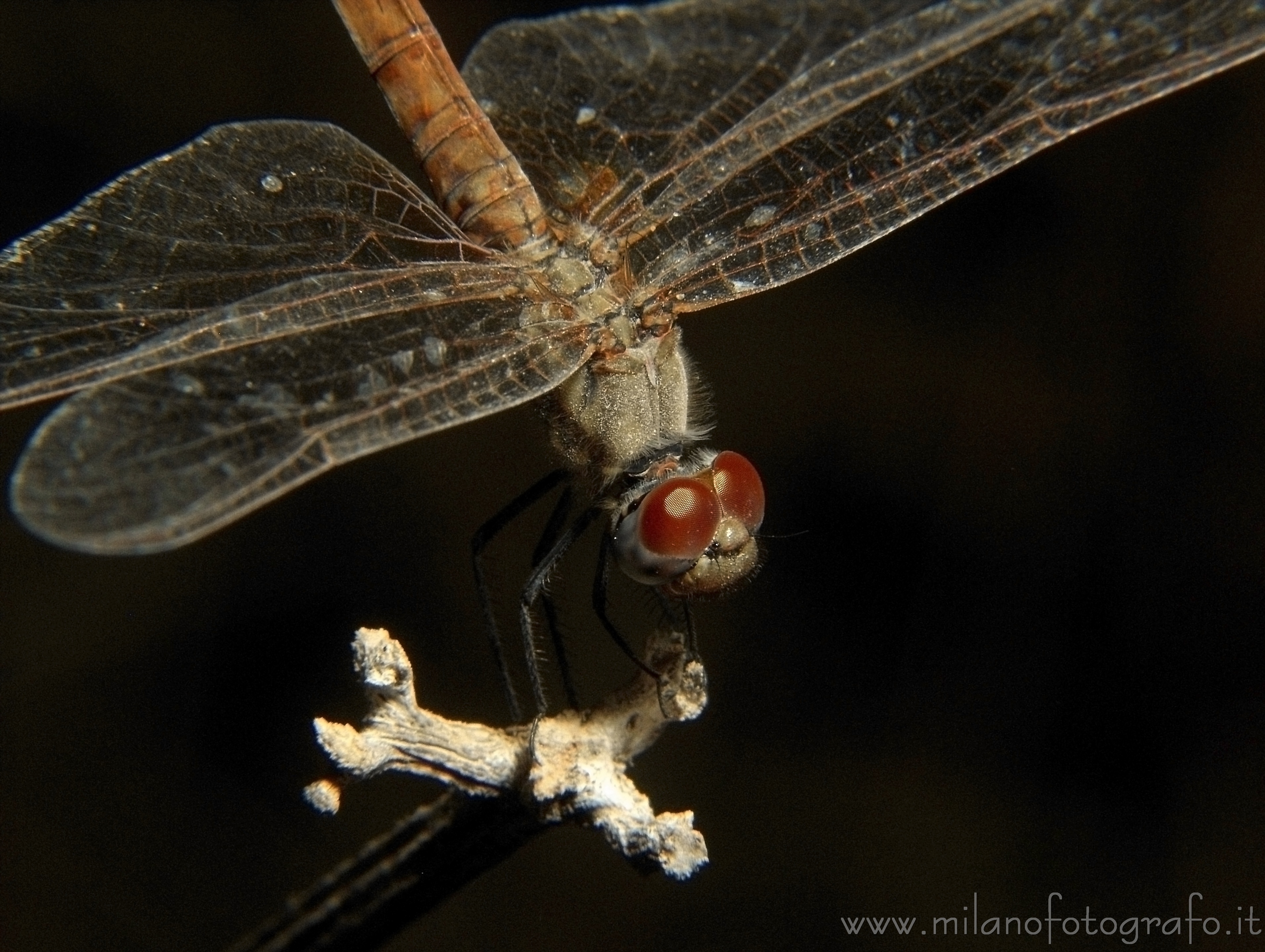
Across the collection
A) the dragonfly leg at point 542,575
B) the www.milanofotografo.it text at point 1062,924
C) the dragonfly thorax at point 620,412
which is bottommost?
the www.milanofotografo.it text at point 1062,924

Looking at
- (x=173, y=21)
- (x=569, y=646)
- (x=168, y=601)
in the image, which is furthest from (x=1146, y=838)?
(x=173, y=21)

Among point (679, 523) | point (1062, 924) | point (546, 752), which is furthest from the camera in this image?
point (1062, 924)

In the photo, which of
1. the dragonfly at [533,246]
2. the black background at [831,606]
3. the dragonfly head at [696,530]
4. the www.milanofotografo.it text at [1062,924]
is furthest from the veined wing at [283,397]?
the www.milanofotografo.it text at [1062,924]

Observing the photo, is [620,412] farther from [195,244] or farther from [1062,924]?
[1062,924]

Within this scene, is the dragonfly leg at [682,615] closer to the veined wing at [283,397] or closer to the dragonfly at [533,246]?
the dragonfly at [533,246]

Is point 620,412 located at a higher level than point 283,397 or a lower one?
higher

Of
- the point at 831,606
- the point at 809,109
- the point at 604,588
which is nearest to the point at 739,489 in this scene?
the point at 604,588
